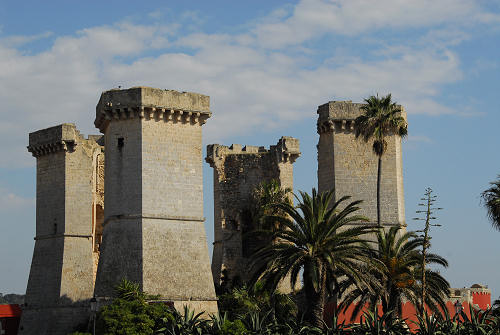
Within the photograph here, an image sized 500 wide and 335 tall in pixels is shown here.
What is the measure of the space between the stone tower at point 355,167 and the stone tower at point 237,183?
252 inches

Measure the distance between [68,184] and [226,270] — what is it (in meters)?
9.58

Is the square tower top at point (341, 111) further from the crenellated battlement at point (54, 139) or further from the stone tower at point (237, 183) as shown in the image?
the crenellated battlement at point (54, 139)

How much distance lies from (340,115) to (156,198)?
33.8 ft

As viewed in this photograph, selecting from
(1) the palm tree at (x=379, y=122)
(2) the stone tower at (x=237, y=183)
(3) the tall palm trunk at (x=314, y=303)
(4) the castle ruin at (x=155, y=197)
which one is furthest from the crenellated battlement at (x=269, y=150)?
(3) the tall palm trunk at (x=314, y=303)

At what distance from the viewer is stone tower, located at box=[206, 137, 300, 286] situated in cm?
4525

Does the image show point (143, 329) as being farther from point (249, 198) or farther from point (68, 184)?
point (249, 198)

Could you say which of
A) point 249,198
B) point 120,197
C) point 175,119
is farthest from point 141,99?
point 249,198

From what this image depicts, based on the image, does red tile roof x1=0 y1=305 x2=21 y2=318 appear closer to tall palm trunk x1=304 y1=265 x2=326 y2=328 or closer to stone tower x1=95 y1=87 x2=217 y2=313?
stone tower x1=95 y1=87 x2=217 y2=313

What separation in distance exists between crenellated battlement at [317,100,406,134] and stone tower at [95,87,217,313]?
22.3 feet

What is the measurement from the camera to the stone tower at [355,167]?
3894 cm

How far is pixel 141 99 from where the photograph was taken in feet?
112

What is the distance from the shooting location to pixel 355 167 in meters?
39.2

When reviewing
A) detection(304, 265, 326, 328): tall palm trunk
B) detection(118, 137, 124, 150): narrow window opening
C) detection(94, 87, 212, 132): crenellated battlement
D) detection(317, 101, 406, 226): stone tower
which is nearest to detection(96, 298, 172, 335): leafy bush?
detection(304, 265, 326, 328): tall palm trunk

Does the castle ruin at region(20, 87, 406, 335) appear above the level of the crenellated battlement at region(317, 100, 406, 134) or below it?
below
